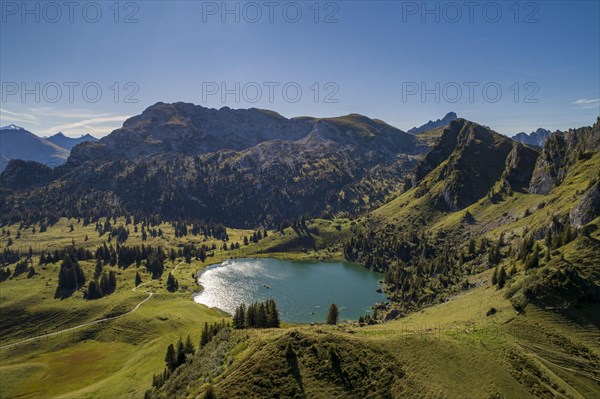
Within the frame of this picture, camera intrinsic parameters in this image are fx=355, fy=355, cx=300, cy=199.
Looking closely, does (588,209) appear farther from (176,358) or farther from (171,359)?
(171,359)

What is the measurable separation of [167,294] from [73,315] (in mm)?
43932

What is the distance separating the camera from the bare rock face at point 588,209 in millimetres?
132250

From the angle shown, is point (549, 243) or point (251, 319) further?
point (549, 243)

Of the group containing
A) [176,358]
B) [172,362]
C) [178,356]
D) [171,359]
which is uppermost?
[178,356]

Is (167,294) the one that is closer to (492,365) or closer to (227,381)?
(227,381)

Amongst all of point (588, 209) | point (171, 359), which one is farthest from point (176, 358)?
point (588, 209)

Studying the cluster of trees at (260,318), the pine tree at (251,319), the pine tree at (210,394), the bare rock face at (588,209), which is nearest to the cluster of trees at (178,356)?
the cluster of trees at (260,318)

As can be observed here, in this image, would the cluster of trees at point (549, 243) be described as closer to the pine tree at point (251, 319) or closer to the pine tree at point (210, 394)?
the pine tree at point (251, 319)

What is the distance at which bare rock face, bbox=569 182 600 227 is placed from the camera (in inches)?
5207

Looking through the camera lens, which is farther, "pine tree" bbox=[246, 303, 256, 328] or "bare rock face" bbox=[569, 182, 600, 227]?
"bare rock face" bbox=[569, 182, 600, 227]

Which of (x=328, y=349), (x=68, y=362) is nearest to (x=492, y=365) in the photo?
(x=328, y=349)

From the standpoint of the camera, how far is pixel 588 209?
135750mm

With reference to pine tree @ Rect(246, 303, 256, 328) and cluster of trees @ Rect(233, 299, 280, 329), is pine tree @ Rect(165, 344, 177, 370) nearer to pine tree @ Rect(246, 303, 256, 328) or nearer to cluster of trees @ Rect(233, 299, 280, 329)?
cluster of trees @ Rect(233, 299, 280, 329)

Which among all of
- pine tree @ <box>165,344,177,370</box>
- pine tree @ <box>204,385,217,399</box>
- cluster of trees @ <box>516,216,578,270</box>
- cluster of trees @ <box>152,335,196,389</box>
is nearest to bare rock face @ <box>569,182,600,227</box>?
cluster of trees @ <box>516,216,578,270</box>
